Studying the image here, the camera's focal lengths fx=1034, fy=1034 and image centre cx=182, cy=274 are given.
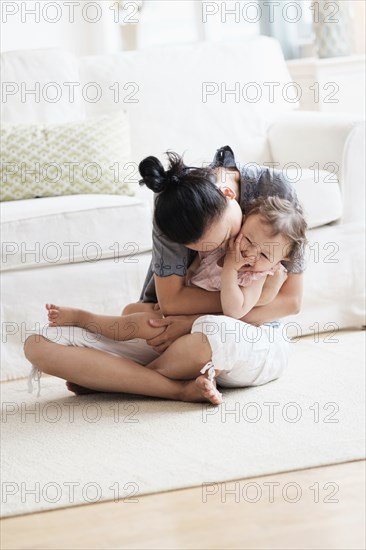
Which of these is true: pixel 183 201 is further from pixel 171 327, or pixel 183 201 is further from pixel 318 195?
pixel 318 195

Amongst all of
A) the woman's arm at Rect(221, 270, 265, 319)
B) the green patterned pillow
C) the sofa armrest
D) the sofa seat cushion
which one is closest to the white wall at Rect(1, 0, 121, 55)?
the green patterned pillow

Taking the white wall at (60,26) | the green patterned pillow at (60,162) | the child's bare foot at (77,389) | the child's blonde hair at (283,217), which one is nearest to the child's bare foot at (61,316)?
the child's bare foot at (77,389)

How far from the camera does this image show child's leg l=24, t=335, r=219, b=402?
96.1 inches

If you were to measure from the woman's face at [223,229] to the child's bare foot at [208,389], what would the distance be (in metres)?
0.31

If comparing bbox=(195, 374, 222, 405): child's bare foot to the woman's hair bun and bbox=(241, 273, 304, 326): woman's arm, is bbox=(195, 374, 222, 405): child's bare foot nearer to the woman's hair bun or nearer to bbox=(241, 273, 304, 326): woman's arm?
bbox=(241, 273, 304, 326): woman's arm

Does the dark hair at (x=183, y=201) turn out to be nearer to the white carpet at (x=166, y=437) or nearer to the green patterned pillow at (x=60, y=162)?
the white carpet at (x=166, y=437)

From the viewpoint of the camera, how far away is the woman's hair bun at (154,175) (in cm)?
215

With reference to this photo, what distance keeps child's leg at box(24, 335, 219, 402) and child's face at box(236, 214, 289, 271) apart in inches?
14.8

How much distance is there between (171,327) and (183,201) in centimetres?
43

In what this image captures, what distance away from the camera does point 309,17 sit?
4.75 meters

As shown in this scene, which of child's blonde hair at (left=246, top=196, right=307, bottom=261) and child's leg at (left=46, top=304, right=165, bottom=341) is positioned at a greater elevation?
child's blonde hair at (left=246, top=196, right=307, bottom=261)

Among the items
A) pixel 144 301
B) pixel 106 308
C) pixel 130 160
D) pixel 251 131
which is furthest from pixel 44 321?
pixel 251 131

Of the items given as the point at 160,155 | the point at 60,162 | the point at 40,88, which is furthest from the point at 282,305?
the point at 40,88

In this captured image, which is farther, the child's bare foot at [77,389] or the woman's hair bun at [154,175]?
the child's bare foot at [77,389]
